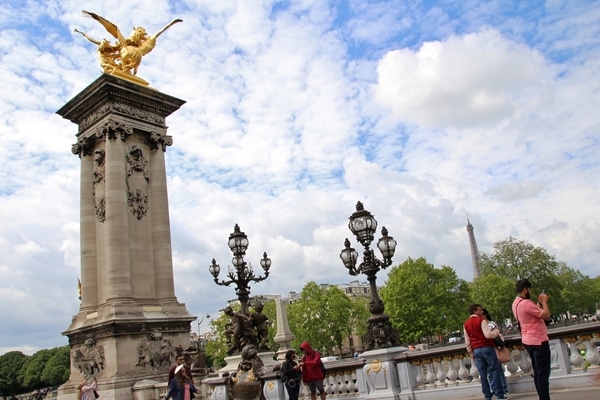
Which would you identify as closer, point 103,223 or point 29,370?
point 103,223

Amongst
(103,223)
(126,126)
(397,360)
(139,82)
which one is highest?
(139,82)

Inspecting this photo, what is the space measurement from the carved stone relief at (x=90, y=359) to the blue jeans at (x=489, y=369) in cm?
1717

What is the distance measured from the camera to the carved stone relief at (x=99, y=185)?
83.2ft

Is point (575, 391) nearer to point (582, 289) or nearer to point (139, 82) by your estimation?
point (139, 82)

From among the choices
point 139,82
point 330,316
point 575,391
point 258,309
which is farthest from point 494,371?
point 330,316

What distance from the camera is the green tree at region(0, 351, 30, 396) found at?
311 feet

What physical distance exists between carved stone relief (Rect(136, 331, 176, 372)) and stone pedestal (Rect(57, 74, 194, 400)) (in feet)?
0.13

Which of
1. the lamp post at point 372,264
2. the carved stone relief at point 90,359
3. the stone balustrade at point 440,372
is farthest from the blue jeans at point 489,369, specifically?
the carved stone relief at point 90,359

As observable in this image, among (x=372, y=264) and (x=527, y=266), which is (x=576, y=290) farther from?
(x=372, y=264)

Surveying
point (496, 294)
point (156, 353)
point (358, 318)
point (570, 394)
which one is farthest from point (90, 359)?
point (358, 318)

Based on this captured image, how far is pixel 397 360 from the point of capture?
42.2ft

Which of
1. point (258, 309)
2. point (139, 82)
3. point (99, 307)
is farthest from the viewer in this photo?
point (139, 82)

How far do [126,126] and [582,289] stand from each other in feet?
320

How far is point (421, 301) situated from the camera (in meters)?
63.1
